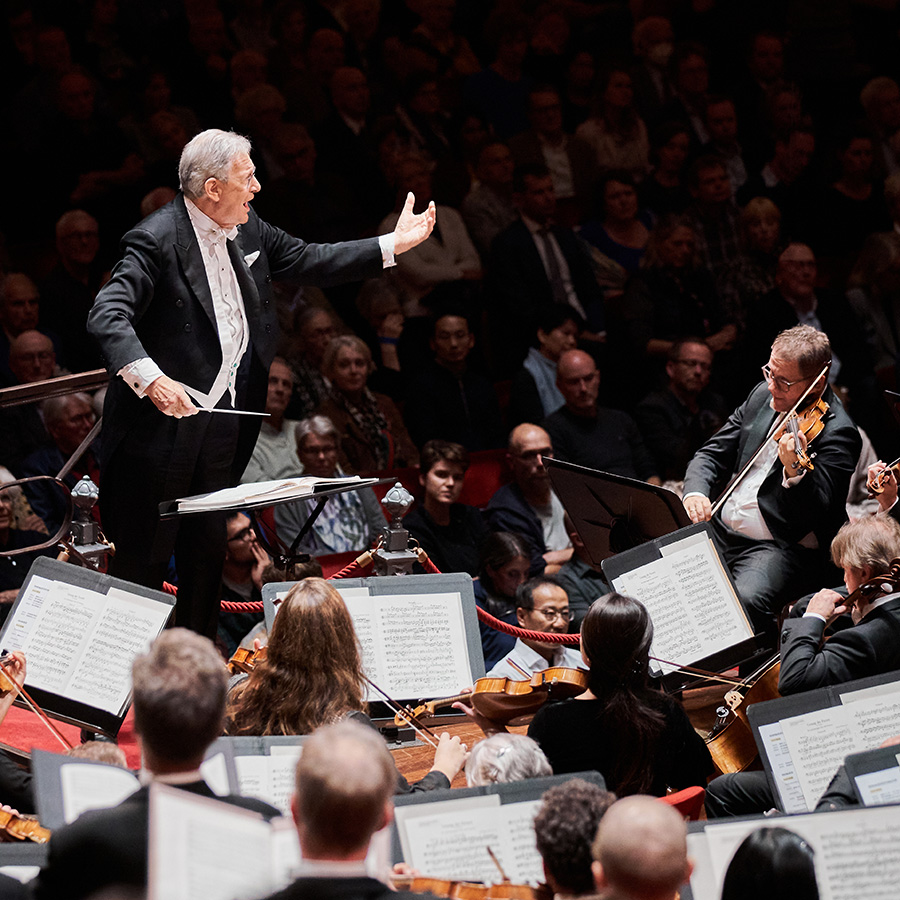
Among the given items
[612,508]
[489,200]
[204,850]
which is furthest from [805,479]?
[489,200]

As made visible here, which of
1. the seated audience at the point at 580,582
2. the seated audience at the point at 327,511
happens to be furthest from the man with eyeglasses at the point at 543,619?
the seated audience at the point at 327,511

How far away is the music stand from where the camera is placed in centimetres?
387

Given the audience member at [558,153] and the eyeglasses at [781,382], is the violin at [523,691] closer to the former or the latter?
the eyeglasses at [781,382]

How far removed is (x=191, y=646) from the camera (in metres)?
1.95

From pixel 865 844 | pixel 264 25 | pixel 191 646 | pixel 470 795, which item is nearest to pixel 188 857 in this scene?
pixel 191 646

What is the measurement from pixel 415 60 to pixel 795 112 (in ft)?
7.76

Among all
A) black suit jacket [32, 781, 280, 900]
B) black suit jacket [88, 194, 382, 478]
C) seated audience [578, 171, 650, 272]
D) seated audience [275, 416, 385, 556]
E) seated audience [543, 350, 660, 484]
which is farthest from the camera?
seated audience [578, 171, 650, 272]

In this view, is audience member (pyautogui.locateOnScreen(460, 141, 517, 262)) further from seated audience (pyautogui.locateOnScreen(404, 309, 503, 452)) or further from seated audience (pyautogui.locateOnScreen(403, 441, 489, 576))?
seated audience (pyautogui.locateOnScreen(403, 441, 489, 576))

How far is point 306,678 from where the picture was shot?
2.86m

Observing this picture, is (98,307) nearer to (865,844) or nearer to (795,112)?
(865,844)

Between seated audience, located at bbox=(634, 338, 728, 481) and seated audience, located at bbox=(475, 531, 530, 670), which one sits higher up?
seated audience, located at bbox=(634, 338, 728, 481)

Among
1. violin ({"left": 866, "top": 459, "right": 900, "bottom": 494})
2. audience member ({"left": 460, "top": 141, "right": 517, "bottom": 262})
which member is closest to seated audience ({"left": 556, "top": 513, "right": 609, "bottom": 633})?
violin ({"left": 866, "top": 459, "right": 900, "bottom": 494})

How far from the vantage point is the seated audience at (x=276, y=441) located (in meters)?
5.40

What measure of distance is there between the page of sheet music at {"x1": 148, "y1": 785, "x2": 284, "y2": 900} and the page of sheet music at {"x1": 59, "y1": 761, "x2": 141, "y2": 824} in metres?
0.59
